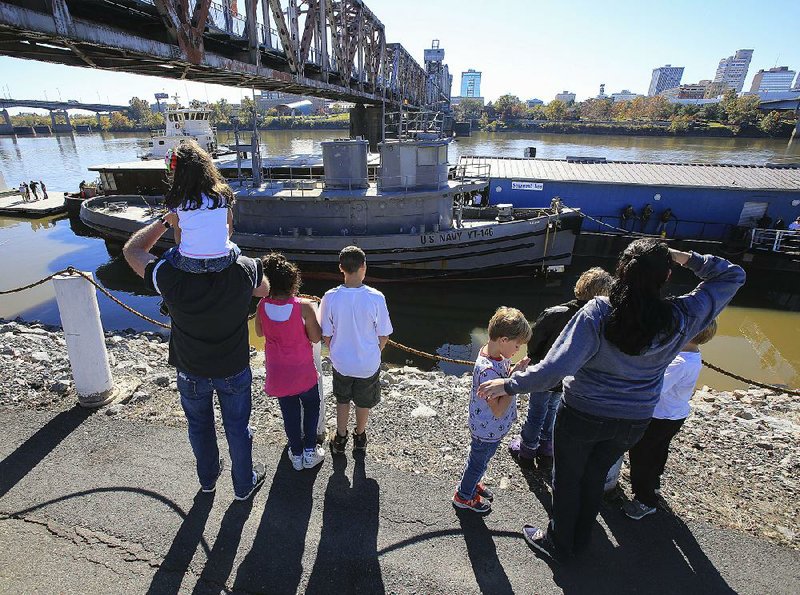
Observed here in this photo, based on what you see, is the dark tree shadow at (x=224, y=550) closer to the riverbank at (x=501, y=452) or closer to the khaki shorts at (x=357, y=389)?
the riverbank at (x=501, y=452)

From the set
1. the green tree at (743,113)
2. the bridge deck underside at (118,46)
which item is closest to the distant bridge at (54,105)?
the bridge deck underside at (118,46)

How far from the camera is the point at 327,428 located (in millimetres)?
3994

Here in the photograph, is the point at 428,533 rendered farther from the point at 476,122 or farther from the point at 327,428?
the point at 476,122

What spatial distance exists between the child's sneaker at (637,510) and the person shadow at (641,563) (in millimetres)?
34

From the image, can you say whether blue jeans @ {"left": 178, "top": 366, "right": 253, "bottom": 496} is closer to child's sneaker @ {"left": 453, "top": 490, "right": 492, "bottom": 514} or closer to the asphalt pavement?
the asphalt pavement

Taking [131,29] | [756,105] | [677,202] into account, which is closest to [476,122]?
[756,105]

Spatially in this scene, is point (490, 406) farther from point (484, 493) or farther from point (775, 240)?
point (775, 240)

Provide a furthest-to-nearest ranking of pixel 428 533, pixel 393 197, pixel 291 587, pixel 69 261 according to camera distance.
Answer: pixel 69 261 < pixel 393 197 < pixel 428 533 < pixel 291 587

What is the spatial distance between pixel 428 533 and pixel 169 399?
3.03m

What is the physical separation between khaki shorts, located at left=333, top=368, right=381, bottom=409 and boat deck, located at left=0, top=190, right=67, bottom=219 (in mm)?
27824

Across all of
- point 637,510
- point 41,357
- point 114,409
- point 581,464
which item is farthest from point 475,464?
point 41,357

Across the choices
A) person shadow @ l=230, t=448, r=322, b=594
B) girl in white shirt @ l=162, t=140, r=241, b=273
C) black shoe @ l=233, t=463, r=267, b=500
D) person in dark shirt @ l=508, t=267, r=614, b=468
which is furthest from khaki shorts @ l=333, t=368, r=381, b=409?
girl in white shirt @ l=162, t=140, r=241, b=273

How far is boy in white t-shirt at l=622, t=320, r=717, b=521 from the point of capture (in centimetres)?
280

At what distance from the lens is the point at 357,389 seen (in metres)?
3.27
